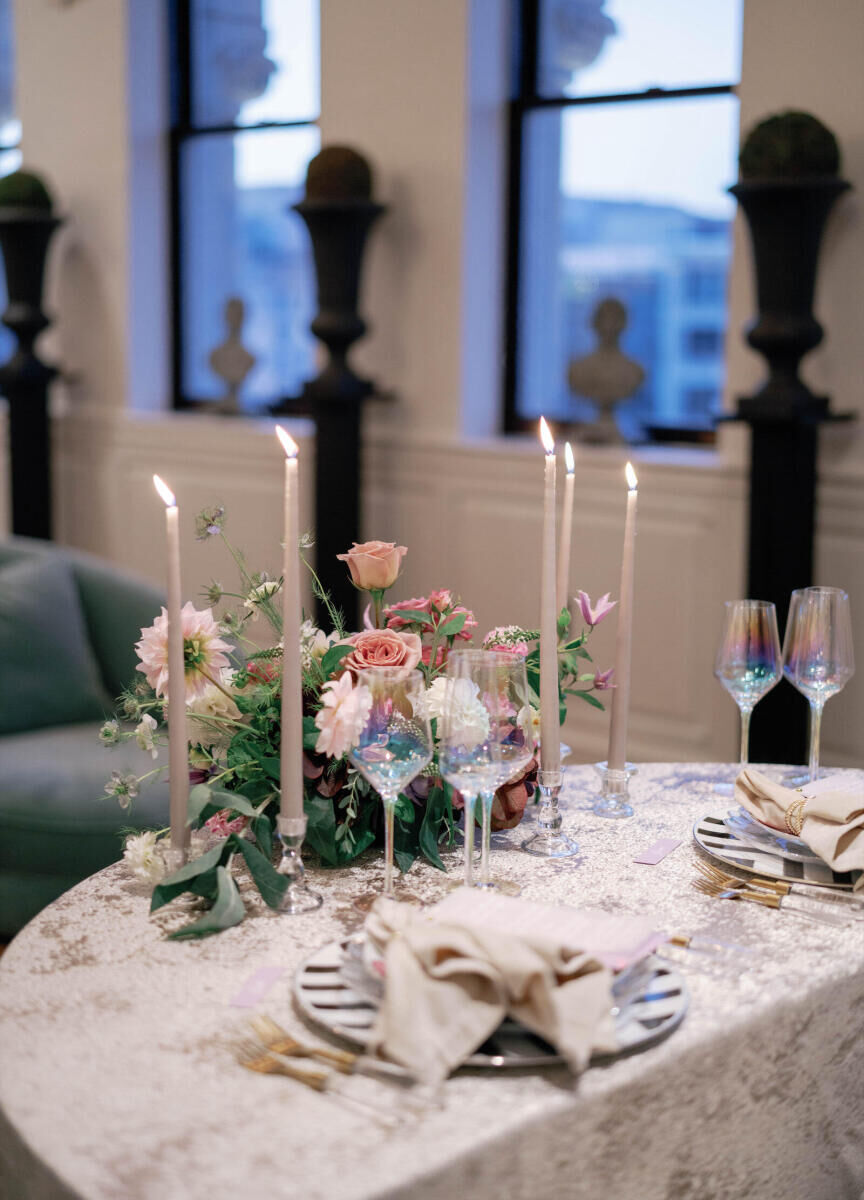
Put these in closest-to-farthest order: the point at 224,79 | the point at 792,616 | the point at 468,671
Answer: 1. the point at 468,671
2. the point at 792,616
3. the point at 224,79

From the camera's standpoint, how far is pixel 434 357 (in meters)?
3.91

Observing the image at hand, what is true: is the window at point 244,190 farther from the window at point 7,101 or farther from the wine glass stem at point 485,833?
the wine glass stem at point 485,833

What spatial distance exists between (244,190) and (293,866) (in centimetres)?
385

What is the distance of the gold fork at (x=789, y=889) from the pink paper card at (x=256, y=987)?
0.42 m

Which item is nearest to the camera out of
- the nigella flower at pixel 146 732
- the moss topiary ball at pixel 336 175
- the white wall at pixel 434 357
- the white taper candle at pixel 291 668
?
the white taper candle at pixel 291 668

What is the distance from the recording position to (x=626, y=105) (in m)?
3.62

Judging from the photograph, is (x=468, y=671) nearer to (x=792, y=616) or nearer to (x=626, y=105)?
(x=792, y=616)

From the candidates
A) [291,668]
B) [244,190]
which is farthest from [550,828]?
[244,190]

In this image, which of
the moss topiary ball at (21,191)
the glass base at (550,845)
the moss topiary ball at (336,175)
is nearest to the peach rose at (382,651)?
the glass base at (550,845)

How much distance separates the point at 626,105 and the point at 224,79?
65.5 inches

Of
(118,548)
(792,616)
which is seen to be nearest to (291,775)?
(792,616)

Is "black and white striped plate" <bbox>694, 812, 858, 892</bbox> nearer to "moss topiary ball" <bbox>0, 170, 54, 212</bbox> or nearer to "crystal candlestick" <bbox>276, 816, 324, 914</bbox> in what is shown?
"crystal candlestick" <bbox>276, 816, 324, 914</bbox>

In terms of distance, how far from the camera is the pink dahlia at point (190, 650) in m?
1.23

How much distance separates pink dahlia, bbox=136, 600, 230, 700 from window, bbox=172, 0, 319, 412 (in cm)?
328
